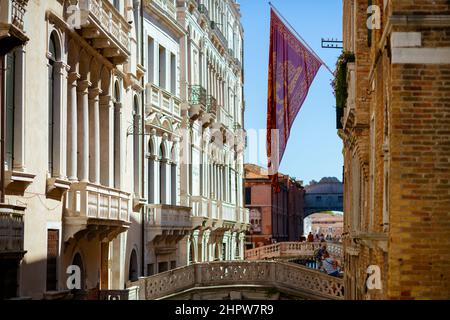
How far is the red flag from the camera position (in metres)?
22.7

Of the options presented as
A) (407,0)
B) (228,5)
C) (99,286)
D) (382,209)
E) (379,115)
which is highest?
(228,5)

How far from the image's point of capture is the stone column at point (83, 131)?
21.1 meters

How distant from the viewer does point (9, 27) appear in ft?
47.8

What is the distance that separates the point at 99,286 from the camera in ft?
77.8

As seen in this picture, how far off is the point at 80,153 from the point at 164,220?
311 inches

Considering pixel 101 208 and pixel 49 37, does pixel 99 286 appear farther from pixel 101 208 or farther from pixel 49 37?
pixel 49 37

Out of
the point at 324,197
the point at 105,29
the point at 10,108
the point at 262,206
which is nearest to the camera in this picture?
the point at 10,108

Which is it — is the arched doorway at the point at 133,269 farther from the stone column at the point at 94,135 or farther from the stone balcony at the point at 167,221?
the stone column at the point at 94,135

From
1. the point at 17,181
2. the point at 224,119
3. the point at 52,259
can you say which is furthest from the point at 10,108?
the point at 224,119

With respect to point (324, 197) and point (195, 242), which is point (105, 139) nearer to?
point (195, 242)

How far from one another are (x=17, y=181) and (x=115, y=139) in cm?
829

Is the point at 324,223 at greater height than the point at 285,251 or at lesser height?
greater
